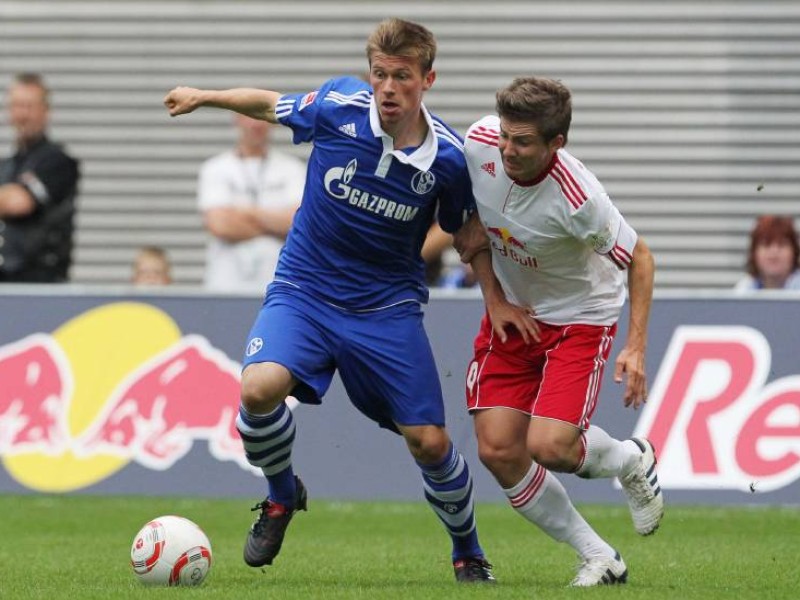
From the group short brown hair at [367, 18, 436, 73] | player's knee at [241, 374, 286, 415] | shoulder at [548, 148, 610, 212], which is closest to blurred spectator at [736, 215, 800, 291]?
shoulder at [548, 148, 610, 212]

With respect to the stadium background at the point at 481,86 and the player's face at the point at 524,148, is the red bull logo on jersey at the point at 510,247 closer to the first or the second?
the player's face at the point at 524,148

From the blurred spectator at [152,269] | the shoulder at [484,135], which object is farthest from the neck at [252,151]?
the shoulder at [484,135]

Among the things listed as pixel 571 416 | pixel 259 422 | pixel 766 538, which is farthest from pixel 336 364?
pixel 766 538

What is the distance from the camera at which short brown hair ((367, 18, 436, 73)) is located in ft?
23.1

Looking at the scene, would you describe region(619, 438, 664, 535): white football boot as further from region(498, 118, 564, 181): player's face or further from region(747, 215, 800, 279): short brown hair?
region(747, 215, 800, 279): short brown hair

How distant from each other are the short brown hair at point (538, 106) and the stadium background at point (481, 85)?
8.52 m

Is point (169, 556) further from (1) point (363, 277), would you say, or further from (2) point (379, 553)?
(2) point (379, 553)

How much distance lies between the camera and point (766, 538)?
9297mm

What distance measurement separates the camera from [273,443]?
737cm

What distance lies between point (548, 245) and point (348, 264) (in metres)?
0.86

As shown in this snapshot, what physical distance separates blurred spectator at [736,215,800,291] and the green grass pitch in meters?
1.71

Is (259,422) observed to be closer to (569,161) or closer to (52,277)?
(569,161)

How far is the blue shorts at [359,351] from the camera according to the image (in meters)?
7.32

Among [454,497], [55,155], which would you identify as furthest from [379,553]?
[55,155]
